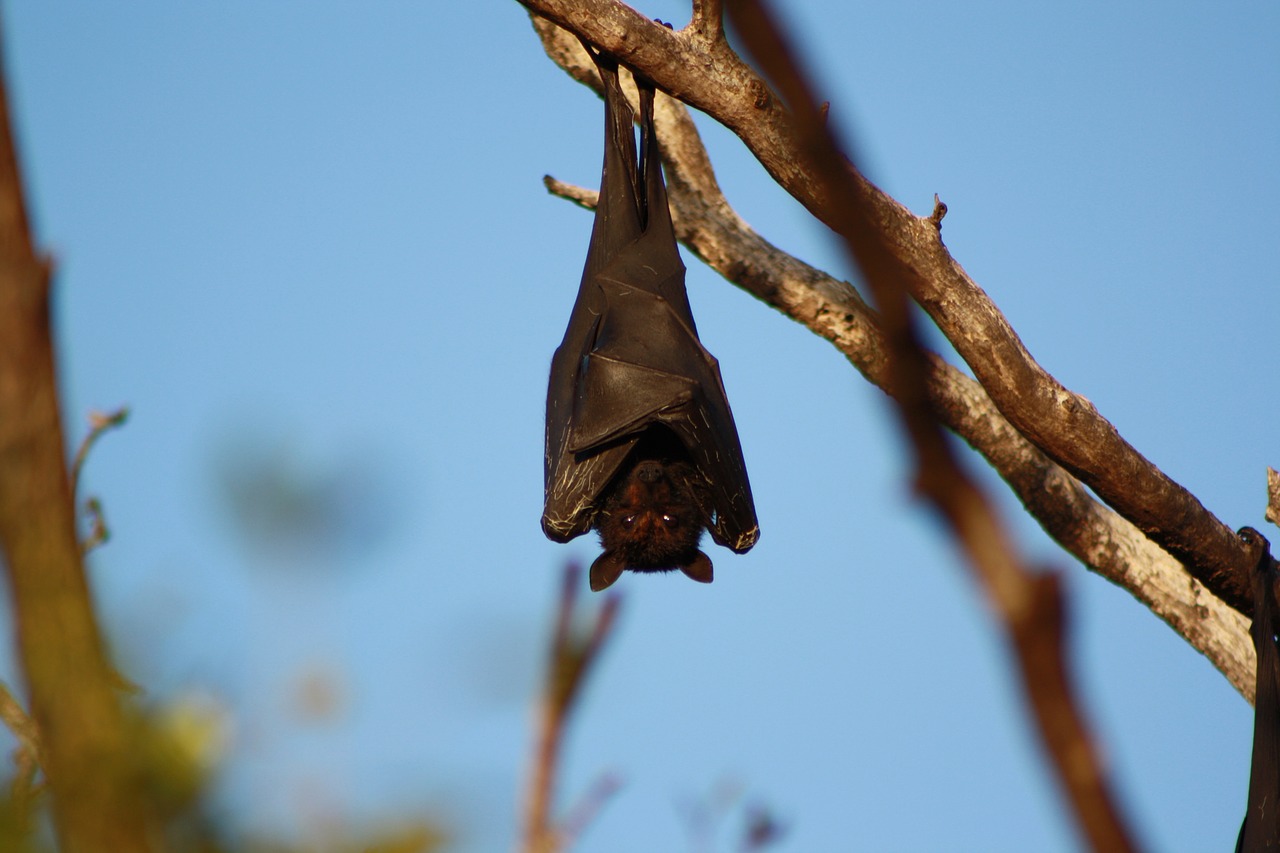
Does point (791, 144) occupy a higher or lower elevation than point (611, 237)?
lower

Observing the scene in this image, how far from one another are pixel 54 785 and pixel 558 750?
902 mm

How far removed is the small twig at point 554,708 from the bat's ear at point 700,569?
546 centimetres

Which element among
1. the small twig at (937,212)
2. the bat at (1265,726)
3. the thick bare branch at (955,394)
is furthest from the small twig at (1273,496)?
the small twig at (937,212)

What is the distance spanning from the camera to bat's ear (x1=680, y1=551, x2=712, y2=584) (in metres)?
7.66

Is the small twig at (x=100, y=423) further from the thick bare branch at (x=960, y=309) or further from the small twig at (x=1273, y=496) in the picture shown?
the small twig at (x=1273, y=496)

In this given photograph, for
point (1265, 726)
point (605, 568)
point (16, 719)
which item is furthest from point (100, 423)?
point (1265, 726)

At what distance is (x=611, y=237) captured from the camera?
7.18 metres

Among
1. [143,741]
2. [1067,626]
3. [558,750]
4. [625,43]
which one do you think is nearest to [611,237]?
[625,43]

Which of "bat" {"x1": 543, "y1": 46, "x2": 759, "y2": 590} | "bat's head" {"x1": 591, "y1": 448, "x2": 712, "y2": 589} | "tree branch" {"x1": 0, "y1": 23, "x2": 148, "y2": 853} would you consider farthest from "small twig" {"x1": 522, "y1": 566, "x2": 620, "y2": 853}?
"bat's head" {"x1": 591, "y1": 448, "x2": 712, "y2": 589}

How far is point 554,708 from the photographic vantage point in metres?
1.97

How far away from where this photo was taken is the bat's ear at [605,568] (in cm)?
743

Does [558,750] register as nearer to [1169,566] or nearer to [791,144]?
[791,144]

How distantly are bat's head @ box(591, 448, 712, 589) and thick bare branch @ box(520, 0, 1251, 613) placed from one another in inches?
81.8

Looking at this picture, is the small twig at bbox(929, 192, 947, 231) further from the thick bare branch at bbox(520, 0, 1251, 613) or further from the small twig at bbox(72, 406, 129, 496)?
the small twig at bbox(72, 406, 129, 496)
